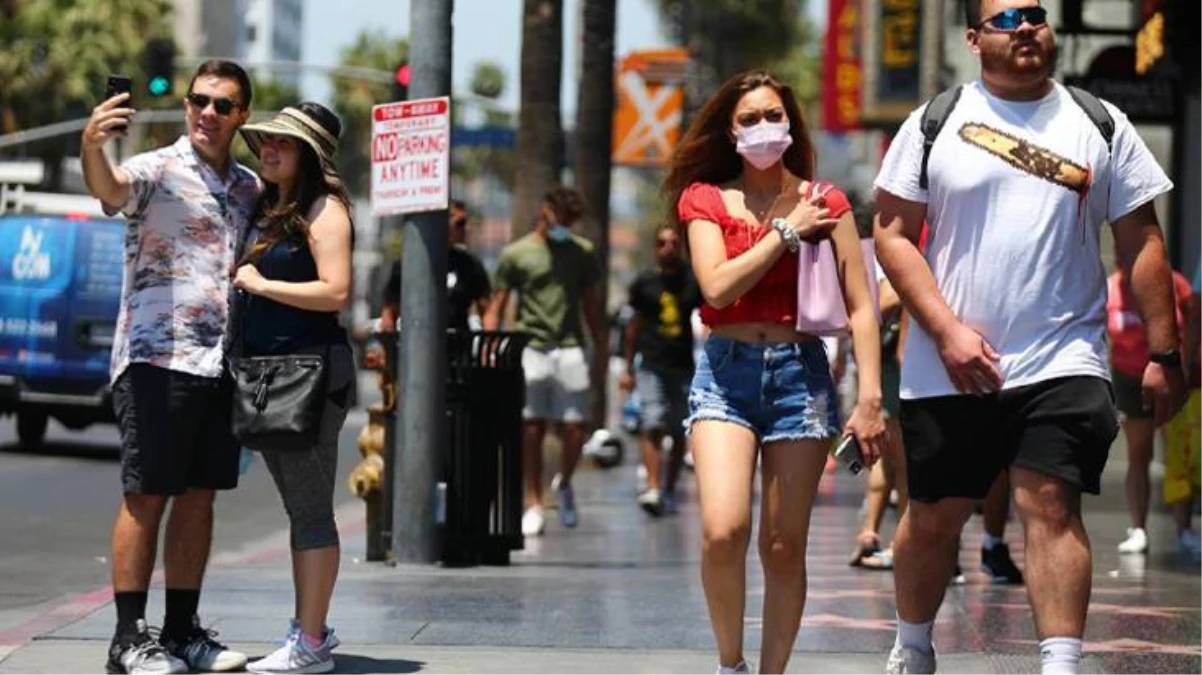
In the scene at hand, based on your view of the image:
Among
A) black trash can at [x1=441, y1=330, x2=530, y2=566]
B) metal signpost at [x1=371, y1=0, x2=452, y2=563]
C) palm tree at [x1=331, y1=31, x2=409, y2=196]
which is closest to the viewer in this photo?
metal signpost at [x1=371, y1=0, x2=452, y2=563]

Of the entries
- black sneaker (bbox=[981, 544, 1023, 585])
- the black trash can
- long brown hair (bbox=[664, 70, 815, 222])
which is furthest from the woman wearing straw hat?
black sneaker (bbox=[981, 544, 1023, 585])

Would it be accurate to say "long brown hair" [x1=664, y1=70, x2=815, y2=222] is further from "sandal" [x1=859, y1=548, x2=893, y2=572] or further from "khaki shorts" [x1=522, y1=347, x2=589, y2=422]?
"khaki shorts" [x1=522, y1=347, x2=589, y2=422]

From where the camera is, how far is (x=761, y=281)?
→ 7277mm

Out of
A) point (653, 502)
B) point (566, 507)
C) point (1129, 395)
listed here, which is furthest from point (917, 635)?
point (653, 502)

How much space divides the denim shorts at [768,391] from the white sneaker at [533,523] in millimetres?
7055

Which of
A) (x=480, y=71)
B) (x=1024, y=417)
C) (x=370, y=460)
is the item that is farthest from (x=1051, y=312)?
(x=480, y=71)

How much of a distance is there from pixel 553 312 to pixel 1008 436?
8.24m

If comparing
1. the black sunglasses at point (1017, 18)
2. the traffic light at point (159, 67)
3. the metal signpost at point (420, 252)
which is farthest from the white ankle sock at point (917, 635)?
the metal signpost at point (420, 252)

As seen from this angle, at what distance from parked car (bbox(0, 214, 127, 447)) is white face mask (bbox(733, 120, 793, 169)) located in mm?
14286

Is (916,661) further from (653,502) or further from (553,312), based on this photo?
(653,502)

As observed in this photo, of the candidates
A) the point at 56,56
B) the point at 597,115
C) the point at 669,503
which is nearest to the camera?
the point at 669,503

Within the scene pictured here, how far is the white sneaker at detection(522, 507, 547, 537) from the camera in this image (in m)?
14.4

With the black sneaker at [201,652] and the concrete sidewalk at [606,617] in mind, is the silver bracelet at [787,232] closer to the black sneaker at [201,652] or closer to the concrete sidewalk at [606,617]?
the concrete sidewalk at [606,617]

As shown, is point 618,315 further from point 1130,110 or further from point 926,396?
point 926,396
